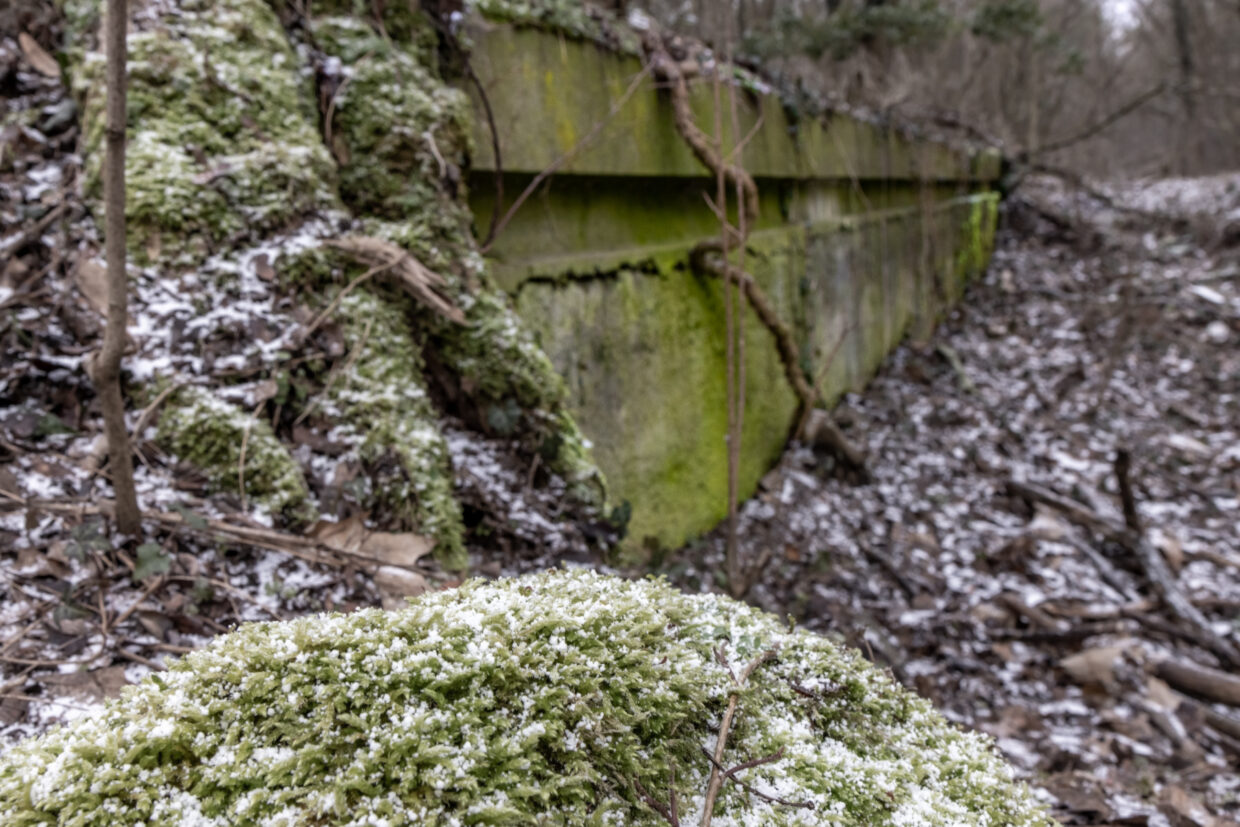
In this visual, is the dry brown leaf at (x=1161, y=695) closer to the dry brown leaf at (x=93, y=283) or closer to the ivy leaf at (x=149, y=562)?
the ivy leaf at (x=149, y=562)

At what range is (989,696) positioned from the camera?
2975 millimetres

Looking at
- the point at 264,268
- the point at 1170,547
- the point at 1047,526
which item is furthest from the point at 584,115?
the point at 1170,547

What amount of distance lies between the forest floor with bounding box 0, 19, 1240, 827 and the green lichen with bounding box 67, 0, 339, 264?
239 millimetres

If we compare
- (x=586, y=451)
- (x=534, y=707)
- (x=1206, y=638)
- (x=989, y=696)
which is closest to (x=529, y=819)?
(x=534, y=707)

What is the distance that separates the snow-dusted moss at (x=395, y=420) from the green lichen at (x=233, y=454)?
0.64 feet

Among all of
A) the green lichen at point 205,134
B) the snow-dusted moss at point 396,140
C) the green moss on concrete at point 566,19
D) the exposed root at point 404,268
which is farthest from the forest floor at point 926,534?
the green moss on concrete at point 566,19

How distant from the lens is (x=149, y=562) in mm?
1547

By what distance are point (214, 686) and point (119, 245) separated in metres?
1.08

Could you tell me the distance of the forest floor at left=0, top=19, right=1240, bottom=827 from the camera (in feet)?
5.05

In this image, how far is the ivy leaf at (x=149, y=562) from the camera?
5.03 feet

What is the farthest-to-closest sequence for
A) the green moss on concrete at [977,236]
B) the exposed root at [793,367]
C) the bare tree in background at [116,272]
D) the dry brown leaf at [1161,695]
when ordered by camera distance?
the green moss on concrete at [977,236], the exposed root at [793,367], the dry brown leaf at [1161,695], the bare tree in background at [116,272]

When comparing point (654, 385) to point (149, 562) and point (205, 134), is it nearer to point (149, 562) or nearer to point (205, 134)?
point (205, 134)

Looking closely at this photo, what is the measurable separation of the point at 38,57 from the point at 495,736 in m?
2.83

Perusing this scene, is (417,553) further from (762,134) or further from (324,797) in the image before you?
(762,134)
